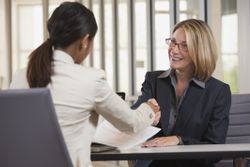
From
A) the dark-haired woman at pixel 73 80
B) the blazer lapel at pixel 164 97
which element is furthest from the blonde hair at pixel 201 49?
the dark-haired woman at pixel 73 80

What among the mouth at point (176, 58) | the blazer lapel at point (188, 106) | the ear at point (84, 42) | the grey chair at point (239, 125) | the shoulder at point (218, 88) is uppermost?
the ear at point (84, 42)

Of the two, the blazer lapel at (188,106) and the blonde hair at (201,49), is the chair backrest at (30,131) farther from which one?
the blonde hair at (201,49)

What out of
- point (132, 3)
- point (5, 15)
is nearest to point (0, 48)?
point (5, 15)

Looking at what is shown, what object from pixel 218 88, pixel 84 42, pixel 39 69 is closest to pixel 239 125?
pixel 218 88

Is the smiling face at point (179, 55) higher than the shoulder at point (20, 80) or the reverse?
higher

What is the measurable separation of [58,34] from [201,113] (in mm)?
842

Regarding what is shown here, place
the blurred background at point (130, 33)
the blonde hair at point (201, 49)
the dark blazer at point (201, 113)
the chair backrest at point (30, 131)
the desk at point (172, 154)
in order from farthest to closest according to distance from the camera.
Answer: the blurred background at point (130, 33) < the blonde hair at point (201, 49) < the dark blazer at point (201, 113) < the desk at point (172, 154) < the chair backrest at point (30, 131)

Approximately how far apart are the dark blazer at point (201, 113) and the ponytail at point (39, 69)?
76 cm

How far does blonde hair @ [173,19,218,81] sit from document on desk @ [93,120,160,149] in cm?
47

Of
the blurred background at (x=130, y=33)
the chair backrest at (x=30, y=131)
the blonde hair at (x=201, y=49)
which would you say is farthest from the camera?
the blurred background at (x=130, y=33)

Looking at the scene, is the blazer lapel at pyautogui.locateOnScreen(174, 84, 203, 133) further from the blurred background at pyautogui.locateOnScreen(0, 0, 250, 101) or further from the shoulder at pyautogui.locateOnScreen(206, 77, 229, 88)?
the blurred background at pyautogui.locateOnScreen(0, 0, 250, 101)

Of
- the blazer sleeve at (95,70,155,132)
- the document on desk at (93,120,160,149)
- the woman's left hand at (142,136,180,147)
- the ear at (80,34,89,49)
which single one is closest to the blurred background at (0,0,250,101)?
the woman's left hand at (142,136,180,147)

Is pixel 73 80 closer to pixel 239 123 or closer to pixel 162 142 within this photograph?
pixel 162 142

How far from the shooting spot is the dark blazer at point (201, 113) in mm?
1939
